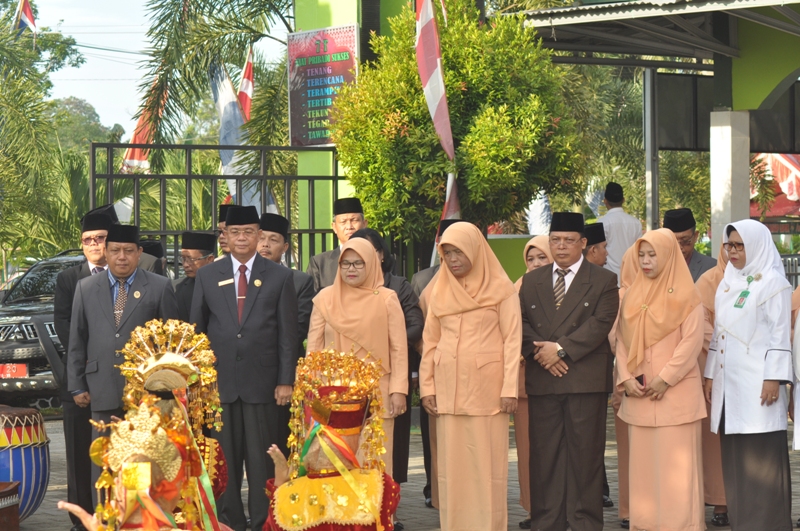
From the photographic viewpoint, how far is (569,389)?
6.61 meters

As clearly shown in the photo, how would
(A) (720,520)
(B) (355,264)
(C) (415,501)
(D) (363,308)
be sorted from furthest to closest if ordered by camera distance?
(C) (415,501), (A) (720,520), (D) (363,308), (B) (355,264)

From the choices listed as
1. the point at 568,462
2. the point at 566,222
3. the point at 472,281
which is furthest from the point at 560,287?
the point at 568,462

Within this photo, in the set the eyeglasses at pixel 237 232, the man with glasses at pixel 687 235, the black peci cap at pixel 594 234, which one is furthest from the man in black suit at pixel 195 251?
the man with glasses at pixel 687 235

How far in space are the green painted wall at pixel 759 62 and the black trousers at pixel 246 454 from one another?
278 inches

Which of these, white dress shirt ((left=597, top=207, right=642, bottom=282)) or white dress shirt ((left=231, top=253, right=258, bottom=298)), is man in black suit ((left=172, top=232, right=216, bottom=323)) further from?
white dress shirt ((left=597, top=207, right=642, bottom=282))

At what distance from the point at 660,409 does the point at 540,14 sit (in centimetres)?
497

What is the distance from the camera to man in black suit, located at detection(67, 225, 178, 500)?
256 inches

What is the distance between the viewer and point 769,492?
647 centimetres

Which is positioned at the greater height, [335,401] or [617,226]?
[617,226]

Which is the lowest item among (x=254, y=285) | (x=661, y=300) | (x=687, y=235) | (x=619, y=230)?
(x=661, y=300)

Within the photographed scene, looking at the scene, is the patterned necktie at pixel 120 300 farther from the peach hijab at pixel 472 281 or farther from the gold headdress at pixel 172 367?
the peach hijab at pixel 472 281

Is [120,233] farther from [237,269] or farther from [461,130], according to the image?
[461,130]

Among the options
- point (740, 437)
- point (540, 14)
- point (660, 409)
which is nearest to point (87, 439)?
point (660, 409)

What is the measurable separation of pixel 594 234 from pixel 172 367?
3942mm
